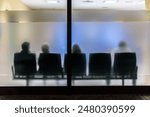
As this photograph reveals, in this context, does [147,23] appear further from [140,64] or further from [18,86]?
[18,86]

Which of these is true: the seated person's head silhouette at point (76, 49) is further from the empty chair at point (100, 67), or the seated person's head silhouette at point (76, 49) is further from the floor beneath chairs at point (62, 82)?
the floor beneath chairs at point (62, 82)

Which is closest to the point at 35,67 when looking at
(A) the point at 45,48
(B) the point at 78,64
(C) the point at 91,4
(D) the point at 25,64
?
(D) the point at 25,64

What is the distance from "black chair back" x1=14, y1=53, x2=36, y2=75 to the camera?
4.93m

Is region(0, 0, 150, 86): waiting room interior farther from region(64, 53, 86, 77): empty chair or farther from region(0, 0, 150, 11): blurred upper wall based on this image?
region(64, 53, 86, 77): empty chair

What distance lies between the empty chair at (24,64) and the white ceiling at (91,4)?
0.75 m

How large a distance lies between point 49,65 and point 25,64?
36 centimetres

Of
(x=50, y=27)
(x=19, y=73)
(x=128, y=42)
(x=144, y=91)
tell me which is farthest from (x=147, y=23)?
(x=19, y=73)

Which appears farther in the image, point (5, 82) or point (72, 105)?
point (5, 82)

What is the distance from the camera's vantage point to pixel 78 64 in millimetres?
4945

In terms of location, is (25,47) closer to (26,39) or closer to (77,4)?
(26,39)

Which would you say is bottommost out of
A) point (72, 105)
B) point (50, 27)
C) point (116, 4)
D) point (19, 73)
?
point (72, 105)

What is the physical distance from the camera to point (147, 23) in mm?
4879

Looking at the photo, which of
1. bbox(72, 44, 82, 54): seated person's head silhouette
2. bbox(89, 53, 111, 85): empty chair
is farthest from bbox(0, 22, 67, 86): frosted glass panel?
bbox(89, 53, 111, 85): empty chair

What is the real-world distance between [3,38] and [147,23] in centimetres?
213
